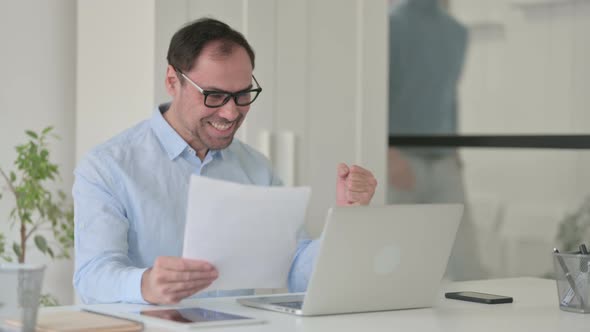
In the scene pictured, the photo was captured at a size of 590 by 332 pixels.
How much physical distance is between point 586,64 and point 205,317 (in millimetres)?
2635

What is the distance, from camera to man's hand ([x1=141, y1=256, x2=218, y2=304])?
198 cm

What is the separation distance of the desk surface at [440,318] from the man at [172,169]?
324mm

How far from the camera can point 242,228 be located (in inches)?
77.9

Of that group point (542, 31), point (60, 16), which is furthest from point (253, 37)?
point (542, 31)

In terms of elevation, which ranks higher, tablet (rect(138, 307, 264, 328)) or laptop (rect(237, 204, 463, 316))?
laptop (rect(237, 204, 463, 316))

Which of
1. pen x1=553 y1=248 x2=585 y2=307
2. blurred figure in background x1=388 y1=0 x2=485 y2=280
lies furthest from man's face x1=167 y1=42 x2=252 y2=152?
blurred figure in background x1=388 y1=0 x2=485 y2=280

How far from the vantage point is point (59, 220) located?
156 inches

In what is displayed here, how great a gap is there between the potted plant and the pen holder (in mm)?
1880

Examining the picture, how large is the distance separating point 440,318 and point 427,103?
2790 millimetres

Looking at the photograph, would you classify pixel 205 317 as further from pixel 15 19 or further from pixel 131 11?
pixel 15 19

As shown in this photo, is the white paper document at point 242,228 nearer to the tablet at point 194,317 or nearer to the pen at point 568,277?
the tablet at point 194,317

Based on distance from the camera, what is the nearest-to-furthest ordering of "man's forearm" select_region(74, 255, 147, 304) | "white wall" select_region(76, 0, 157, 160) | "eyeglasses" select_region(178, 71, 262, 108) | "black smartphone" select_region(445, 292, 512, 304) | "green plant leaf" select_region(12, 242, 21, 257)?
"man's forearm" select_region(74, 255, 147, 304) → "black smartphone" select_region(445, 292, 512, 304) → "eyeglasses" select_region(178, 71, 262, 108) → "white wall" select_region(76, 0, 157, 160) → "green plant leaf" select_region(12, 242, 21, 257)

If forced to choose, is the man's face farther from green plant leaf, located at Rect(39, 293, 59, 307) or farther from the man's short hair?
green plant leaf, located at Rect(39, 293, 59, 307)

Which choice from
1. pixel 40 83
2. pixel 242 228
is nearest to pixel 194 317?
pixel 242 228
